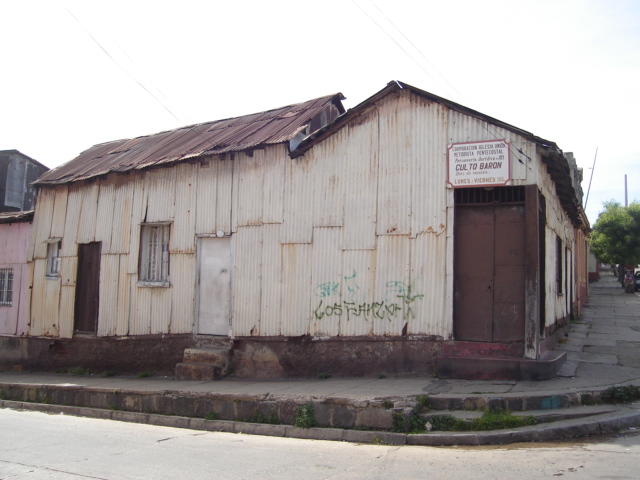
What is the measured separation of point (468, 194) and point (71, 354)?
439 inches

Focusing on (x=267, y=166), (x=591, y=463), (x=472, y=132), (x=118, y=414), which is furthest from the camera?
(x=267, y=166)

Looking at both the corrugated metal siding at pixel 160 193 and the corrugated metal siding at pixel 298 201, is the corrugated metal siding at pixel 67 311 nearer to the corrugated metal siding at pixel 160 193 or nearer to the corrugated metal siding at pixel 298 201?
the corrugated metal siding at pixel 160 193

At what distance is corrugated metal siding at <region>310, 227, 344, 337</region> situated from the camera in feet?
34.2

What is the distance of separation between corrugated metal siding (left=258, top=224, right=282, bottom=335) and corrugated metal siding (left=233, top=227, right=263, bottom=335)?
0.10 metres

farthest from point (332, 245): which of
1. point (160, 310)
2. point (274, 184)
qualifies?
point (160, 310)

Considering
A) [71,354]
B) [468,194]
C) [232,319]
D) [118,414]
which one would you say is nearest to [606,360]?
[468,194]

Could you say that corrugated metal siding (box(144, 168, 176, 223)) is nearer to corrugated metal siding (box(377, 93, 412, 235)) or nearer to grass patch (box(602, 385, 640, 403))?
corrugated metal siding (box(377, 93, 412, 235))

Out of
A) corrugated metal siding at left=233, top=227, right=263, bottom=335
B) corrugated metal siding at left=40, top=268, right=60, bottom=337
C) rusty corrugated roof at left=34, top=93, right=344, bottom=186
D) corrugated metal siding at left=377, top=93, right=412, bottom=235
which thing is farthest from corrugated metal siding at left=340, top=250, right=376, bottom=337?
corrugated metal siding at left=40, top=268, right=60, bottom=337

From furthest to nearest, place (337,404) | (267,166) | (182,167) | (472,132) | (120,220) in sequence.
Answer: (120,220) < (182,167) < (267,166) < (472,132) < (337,404)

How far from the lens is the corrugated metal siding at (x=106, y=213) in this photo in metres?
13.9

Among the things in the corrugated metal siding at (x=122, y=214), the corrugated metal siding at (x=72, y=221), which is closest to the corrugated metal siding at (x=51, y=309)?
the corrugated metal siding at (x=72, y=221)

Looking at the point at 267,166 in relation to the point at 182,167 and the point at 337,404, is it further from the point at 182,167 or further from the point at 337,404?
the point at 337,404

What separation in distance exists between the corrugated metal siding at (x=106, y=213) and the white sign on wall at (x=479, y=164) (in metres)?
8.95

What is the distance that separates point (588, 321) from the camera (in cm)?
1733
